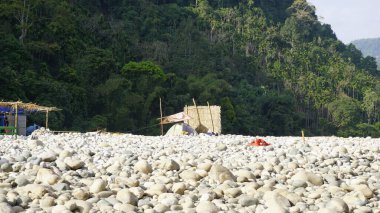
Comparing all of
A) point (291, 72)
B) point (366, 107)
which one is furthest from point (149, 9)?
point (366, 107)

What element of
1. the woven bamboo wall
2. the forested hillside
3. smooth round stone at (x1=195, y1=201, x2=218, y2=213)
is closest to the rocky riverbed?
smooth round stone at (x1=195, y1=201, x2=218, y2=213)

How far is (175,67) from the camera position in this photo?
1918 inches

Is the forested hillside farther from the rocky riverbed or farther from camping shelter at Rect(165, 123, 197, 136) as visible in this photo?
the rocky riverbed

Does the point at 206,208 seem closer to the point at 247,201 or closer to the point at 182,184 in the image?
the point at 247,201

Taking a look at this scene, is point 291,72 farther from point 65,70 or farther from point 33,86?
point 33,86

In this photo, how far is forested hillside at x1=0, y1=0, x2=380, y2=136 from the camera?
1214 inches

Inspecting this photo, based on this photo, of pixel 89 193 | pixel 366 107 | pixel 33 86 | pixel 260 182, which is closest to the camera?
pixel 89 193

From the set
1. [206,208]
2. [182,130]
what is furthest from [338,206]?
[182,130]

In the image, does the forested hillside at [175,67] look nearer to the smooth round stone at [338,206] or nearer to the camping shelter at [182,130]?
the camping shelter at [182,130]

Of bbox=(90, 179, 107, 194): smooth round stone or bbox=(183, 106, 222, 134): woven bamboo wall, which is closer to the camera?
bbox=(90, 179, 107, 194): smooth round stone

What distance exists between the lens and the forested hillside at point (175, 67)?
101 feet

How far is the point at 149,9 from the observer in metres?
59.4

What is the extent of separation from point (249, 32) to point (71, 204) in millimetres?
63867

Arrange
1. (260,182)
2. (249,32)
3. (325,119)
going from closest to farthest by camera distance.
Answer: (260,182)
(325,119)
(249,32)
